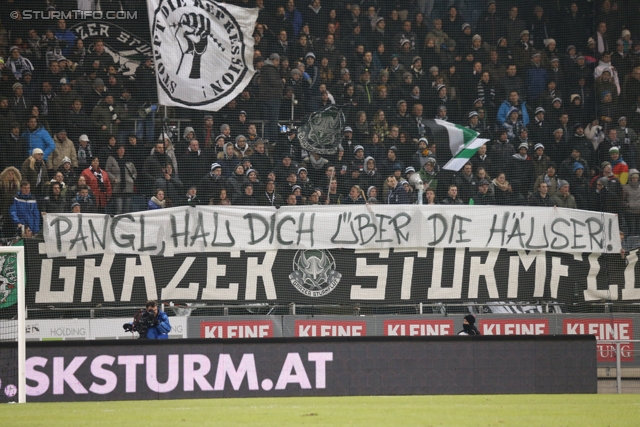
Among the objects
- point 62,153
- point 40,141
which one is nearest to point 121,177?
point 62,153

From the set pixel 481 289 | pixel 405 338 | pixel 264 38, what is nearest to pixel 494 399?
pixel 405 338

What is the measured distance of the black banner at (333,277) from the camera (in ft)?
51.6

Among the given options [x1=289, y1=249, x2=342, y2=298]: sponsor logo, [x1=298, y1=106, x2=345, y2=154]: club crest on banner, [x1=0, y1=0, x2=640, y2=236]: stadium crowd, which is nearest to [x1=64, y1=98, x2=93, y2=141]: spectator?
[x1=0, y1=0, x2=640, y2=236]: stadium crowd

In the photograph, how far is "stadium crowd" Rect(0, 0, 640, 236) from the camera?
1647cm

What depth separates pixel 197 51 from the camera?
16.6 metres

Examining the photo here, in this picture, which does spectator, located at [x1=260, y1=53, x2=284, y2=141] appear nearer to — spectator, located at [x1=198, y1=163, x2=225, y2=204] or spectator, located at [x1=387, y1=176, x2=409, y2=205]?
spectator, located at [x1=198, y1=163, x2=225, y2=204]

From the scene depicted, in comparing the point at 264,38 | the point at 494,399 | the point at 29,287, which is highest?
the point at 264,38

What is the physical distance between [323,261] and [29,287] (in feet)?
16.5

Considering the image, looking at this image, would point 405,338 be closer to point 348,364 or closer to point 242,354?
point 348,364

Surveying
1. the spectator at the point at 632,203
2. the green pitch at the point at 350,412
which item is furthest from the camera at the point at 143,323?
the spectator at the point at 632,203

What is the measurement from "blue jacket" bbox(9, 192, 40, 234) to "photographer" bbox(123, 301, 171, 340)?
3030mm

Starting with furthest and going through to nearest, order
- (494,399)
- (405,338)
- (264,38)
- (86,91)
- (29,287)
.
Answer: (264,38) → (86,91) → (29,287) → (405,338) → (494,399)

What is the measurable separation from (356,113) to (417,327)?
4374 mm

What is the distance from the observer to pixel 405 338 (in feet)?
42.3
